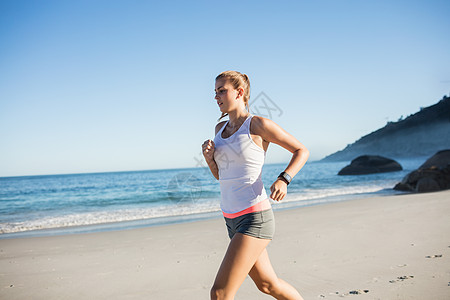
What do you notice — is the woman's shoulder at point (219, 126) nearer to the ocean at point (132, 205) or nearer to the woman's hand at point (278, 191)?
the woman's hand at point (278, 191)

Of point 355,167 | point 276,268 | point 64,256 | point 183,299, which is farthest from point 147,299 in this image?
point 355,167

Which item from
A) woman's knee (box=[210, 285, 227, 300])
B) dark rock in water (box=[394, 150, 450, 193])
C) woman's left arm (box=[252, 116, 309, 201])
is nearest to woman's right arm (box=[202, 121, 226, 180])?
woman's left arm (box=[252, 116, 309, 201])

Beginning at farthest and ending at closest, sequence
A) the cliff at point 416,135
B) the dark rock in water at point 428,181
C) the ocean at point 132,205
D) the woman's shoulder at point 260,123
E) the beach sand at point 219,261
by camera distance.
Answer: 1. the cliff at point 416,135
2. the dark rock in water at point 428,181
3. the ocean at point 132,205
4. the beach sand at point 219,261
5. the woman's shoulder at point 260,123

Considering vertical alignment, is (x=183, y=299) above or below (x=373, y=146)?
above

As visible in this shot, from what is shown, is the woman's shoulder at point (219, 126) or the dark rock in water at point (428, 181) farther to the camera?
the dark rock in water at point (428, 181)

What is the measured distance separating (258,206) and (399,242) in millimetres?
4531

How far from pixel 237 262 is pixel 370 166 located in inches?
1490

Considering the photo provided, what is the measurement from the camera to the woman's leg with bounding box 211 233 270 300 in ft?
6.63

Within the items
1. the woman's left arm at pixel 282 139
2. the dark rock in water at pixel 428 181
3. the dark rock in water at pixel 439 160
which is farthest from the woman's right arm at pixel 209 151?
the dark rock in water at pixel 439 160

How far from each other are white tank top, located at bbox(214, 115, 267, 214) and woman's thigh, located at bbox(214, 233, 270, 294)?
0.68ft

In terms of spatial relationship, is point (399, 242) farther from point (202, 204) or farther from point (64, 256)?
point (202, 204)

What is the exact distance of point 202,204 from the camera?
14.4 meters

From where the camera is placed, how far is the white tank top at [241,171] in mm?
2195

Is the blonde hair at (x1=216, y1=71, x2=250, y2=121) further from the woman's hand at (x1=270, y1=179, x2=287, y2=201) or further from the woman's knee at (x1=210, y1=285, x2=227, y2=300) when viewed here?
the woman's knee at (x1=210, y1=285, x2=227, y2=300)
